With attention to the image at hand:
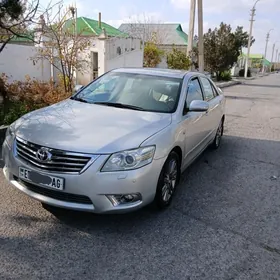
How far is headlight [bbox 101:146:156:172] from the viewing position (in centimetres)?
286

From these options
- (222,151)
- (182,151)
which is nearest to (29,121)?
(182,151)

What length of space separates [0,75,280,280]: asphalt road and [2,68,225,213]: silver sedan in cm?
29

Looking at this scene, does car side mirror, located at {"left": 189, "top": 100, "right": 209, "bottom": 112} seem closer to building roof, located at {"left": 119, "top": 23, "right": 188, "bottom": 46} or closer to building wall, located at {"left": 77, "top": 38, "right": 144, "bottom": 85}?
building wall, located at {"left": 77, "top": 38, "right": 144, "bottom": 85}

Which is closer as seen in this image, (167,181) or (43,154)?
(43,154)

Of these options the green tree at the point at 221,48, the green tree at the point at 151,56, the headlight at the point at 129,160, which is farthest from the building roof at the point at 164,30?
the headlight at the point at 129,160

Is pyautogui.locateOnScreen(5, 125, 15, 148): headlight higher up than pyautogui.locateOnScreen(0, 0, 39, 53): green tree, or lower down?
lower down

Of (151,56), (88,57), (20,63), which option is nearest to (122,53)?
(88,57)

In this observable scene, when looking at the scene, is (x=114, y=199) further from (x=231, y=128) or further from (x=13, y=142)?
(x=231, y=128)

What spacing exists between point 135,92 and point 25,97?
4.53 metres

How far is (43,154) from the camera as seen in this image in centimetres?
291

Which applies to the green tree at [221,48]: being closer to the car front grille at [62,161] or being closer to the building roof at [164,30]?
the building roof at [164,30]

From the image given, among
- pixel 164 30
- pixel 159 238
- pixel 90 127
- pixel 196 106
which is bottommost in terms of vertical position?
pixel 159 238

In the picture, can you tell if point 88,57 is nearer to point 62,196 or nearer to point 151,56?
point 151,56

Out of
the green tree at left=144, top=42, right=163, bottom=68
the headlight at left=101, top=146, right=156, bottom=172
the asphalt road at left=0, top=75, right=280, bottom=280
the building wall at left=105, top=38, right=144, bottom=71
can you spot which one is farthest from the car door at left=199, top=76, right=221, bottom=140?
the green tree at left=144, top=42, right=163, bottom=68
